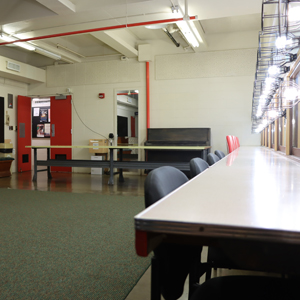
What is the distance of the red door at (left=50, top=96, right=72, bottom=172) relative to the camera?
8625mm

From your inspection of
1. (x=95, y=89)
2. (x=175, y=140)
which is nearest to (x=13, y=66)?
(x=95, y=89)

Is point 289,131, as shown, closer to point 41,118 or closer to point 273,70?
point 273,70

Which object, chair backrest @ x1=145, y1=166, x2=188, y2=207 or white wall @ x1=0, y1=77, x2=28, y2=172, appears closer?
chair backrest @ x1=145, y1=166, x2=188, y2=207

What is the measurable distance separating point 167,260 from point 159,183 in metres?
0.26

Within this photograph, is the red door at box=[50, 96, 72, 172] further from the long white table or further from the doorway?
the long white table

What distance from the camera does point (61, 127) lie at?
873 centimetres

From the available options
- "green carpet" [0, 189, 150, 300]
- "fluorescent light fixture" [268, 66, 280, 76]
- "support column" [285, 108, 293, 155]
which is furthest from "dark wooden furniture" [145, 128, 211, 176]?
"fluorescent light fixture" [268, 66, 280, 76]

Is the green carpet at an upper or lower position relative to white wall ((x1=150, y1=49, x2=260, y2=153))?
lower

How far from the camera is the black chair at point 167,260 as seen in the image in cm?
82

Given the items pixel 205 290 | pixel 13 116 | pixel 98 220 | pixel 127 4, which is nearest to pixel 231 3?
pixel 127 4

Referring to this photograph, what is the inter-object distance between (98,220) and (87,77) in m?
5.97

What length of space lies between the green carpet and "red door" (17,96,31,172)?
15.9 feet

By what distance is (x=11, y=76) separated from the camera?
315 inches

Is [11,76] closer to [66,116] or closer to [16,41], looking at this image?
[66,116]
